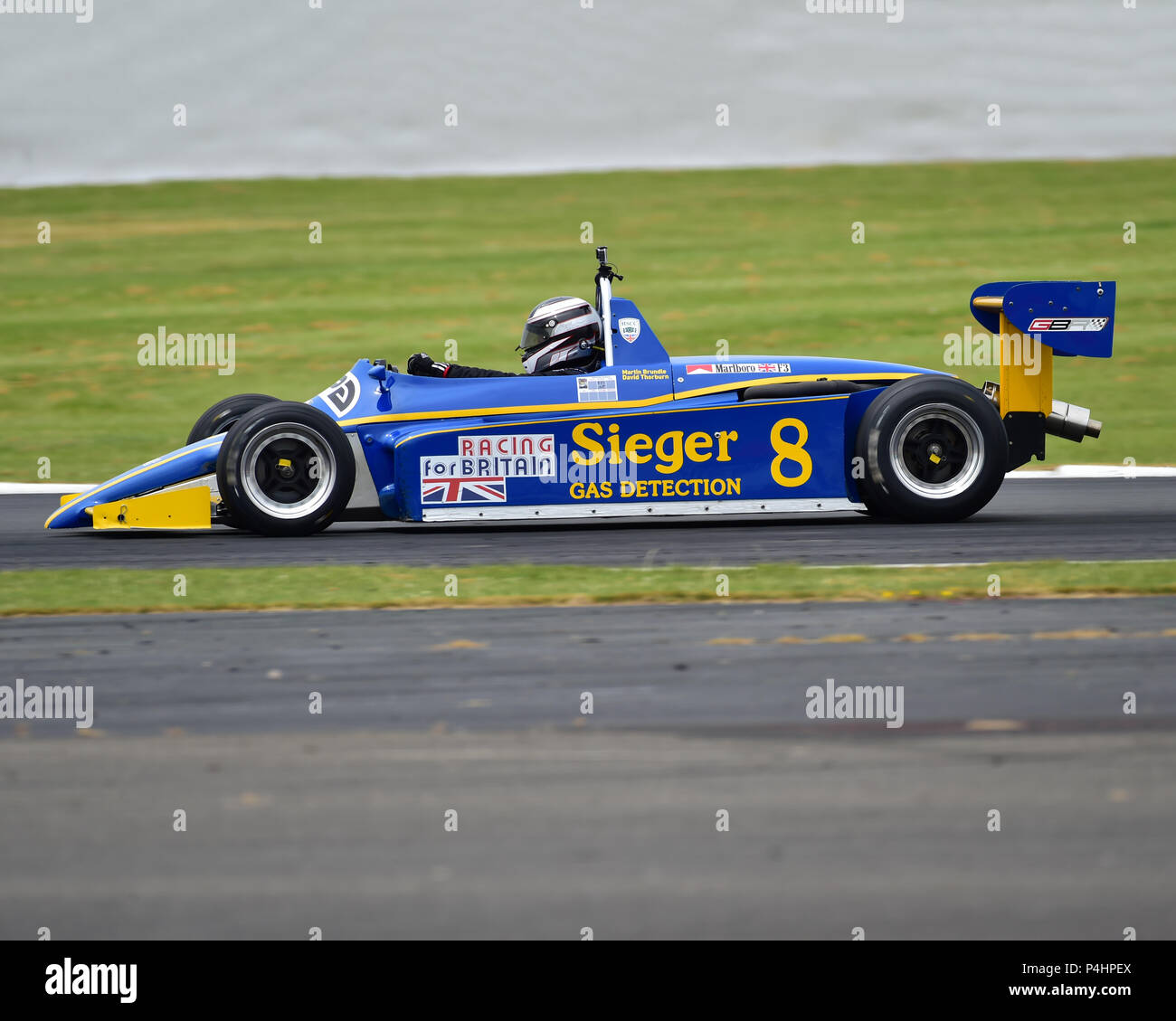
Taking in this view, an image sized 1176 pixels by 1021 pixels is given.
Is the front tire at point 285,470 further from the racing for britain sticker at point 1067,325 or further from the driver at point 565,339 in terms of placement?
the racing for britain sticker at point 1067,325

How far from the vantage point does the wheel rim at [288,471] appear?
33.6 feet

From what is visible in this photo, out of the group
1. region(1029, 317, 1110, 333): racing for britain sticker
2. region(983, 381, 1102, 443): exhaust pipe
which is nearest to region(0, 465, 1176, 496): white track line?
region(983, 381, 1102, 443): exhaust pipe

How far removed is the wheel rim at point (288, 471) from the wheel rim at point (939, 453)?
3.70m

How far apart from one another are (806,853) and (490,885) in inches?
33.7

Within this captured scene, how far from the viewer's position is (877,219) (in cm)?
3594

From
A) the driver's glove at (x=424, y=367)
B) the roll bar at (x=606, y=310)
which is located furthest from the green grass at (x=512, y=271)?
the roll bar at (x=606, y=310)

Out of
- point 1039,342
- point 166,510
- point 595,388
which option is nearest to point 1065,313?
point 1039,342

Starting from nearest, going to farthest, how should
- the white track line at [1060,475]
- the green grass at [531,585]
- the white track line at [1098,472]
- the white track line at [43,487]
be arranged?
the green grass at [531,585], the white track line at [43,487], the white track line at [1060,475], the white track line at [1098,472]

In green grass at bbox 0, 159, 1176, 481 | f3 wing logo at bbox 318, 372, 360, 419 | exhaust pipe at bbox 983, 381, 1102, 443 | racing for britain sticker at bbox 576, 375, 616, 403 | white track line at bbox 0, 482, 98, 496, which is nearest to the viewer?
racing for britain sticker at bbox 576, 375, 616, 403

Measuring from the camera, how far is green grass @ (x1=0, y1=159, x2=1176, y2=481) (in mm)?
23453

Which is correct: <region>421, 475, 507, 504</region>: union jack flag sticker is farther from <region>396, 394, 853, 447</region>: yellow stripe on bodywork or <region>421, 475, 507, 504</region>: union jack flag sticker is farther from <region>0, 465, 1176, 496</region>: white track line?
<region>0, 465, 1176, 496</region>: white track line

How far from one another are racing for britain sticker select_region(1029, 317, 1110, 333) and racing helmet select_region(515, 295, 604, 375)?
2.96m
